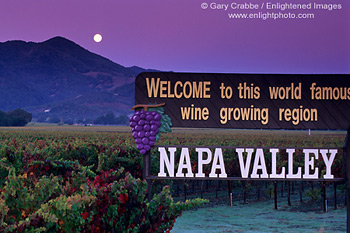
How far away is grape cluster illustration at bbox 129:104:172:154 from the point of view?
11.2 metres

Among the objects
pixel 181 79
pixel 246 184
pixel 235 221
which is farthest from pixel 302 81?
pixel 246 184

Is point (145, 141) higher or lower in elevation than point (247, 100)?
lower

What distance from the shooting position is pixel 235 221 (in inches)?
587

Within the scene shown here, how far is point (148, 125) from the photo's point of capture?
11.2 meters

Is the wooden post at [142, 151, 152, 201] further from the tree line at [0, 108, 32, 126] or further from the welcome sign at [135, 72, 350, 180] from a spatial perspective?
the tree line at [0, 108, 32, 126]

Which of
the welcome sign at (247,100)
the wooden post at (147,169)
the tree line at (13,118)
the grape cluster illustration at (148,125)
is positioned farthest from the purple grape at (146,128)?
the tree line at (13,118)

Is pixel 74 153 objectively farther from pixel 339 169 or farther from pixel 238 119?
pixel 339 169

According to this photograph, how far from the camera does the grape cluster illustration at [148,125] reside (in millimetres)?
11195

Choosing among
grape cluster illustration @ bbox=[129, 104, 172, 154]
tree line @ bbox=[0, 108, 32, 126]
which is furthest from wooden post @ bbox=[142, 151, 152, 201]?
tree line @ bbox=[0, 108, 32, 126]

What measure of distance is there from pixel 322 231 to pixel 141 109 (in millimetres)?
5510

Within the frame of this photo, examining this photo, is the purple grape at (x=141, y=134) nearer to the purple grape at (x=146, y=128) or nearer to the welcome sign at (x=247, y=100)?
the purple grape at (x=146, y=128)

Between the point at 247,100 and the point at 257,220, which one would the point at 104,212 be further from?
the point at 257,220

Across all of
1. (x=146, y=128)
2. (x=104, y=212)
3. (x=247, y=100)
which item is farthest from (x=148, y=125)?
(x=104, y=212)

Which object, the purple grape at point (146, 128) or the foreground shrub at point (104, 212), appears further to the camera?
the purple grape at point (146, 128)
